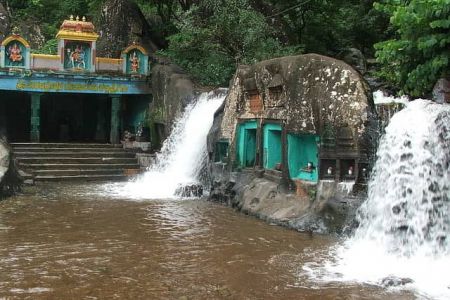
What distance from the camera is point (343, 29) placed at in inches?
882

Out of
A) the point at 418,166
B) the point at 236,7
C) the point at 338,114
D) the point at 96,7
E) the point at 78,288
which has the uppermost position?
the point at 96,7

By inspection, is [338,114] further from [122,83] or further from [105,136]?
[105,136]

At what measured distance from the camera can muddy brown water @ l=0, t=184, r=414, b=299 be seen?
240 inches

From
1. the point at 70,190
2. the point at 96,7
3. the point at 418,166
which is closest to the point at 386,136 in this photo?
the point at 418,166

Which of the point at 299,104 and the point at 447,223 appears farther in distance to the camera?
the point at 299,104

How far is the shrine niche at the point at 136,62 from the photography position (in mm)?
19969

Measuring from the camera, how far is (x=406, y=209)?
802 cm

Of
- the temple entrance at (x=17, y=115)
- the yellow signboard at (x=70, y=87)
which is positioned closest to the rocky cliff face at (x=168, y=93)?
the yellow signboard at (x=70, y=87)

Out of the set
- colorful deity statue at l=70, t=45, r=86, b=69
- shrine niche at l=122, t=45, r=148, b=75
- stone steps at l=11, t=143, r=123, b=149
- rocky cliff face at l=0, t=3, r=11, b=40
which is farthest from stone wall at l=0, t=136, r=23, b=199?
rocky cliff face at l=0, t=3, r=11, b=40

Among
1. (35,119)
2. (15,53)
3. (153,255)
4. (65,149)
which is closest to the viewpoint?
(153,255)

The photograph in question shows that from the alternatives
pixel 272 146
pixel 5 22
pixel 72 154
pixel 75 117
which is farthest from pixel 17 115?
pixel 272 146

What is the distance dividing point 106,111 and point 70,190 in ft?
33.7

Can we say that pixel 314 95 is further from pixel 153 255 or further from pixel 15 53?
pixel 15 53

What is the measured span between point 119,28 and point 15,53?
5417 millimetres
